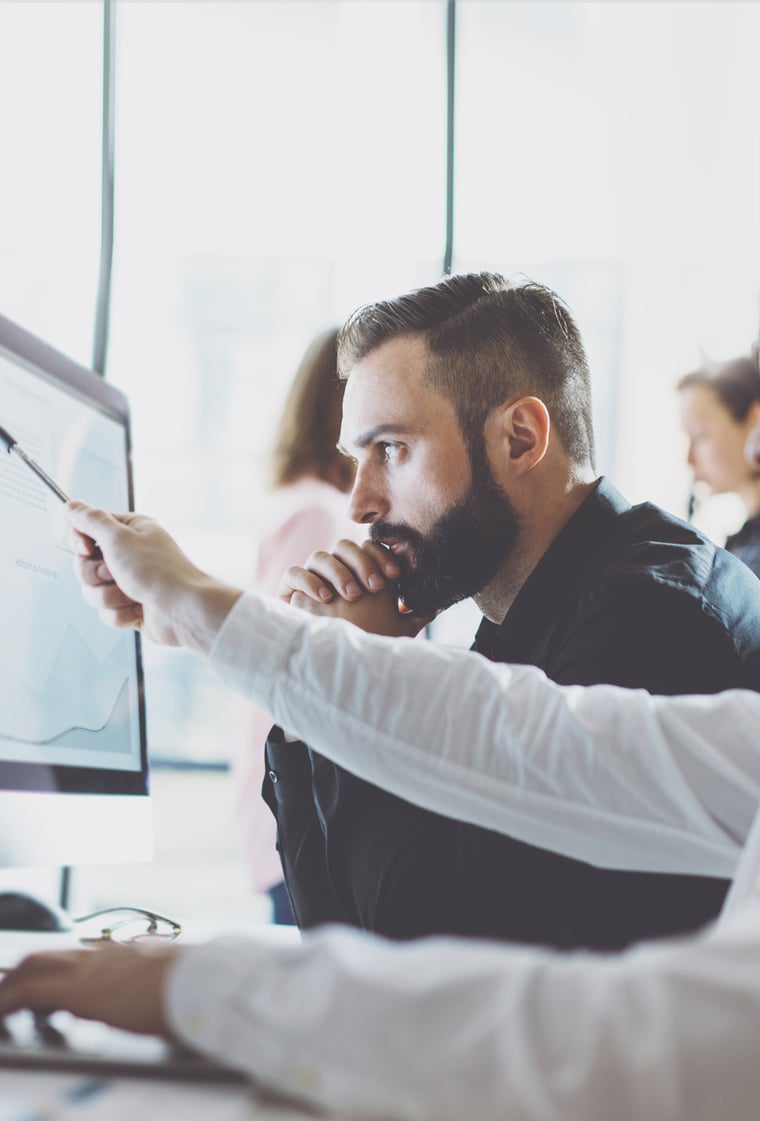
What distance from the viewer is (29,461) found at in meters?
0.97

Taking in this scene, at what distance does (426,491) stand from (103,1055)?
0.96 meters

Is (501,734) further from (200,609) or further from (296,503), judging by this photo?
(296,503)

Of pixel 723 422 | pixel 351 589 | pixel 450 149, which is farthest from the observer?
pixel 450 149

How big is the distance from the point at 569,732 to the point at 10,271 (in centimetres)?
266

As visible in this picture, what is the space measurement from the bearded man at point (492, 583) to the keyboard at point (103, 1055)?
0.27m

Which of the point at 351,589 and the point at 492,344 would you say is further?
the point at 492,344

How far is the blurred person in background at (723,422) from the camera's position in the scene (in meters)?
2.46

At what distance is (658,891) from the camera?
0.94 metres

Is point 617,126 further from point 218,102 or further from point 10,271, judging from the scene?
point 10,271

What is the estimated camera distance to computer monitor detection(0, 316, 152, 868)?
0.91 meters

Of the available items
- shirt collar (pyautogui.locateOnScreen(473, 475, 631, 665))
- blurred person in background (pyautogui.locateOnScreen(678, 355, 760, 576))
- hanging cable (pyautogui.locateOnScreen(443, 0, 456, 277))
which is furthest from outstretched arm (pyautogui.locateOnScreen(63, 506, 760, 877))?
hanging cable (pyautogui.locateOnScreen(443, 0, 456, 277))

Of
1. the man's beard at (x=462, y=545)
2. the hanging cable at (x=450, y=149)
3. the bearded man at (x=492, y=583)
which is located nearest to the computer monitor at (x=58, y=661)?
the bearded man at (x=492, y=583)

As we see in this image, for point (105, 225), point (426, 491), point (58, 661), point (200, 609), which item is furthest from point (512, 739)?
point (105, 225)

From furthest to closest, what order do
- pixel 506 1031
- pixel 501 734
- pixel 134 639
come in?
pixel 134 639 → pixel 501 734 → pixel 506 1031
